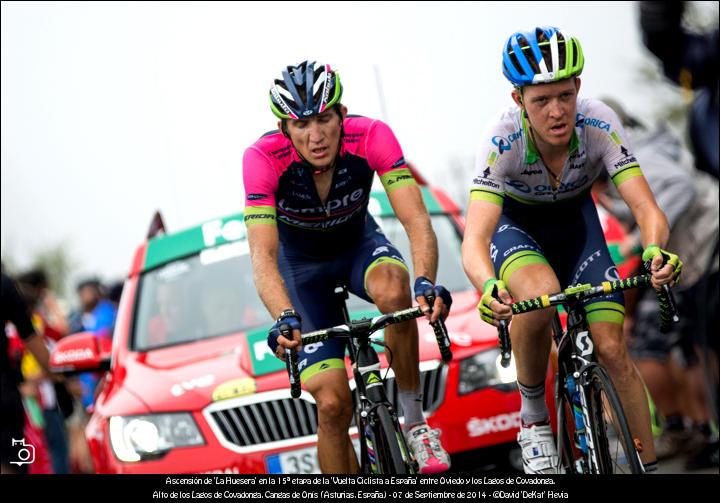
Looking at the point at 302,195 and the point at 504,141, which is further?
the point at 302,195

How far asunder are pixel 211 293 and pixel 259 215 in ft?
6.02

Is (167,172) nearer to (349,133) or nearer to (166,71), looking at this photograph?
(166,71)

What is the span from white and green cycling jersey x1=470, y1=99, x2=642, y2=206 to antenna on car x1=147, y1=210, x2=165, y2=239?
10.5ft

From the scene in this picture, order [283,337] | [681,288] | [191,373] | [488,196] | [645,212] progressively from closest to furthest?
[283,337] < [645,212] < [488,196] < [191,373] < [681,288]

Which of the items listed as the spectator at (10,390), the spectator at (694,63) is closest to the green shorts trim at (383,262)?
the spectator at (694,63)

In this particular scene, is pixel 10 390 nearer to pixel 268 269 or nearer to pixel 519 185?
pixel 268 269

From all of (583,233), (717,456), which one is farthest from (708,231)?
(583,233)

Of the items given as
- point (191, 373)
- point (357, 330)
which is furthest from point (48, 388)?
point (357, 330)

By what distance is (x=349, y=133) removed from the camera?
5.15 meters

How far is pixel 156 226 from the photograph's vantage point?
745 cm

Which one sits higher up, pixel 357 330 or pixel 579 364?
pixel 357 330

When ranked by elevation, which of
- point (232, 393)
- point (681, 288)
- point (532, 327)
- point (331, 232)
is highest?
point (331, 232)

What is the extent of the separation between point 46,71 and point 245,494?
508 cm

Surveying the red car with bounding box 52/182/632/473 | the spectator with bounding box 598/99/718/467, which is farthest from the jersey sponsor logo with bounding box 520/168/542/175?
the spectator with bounding box 598/99/718/467
